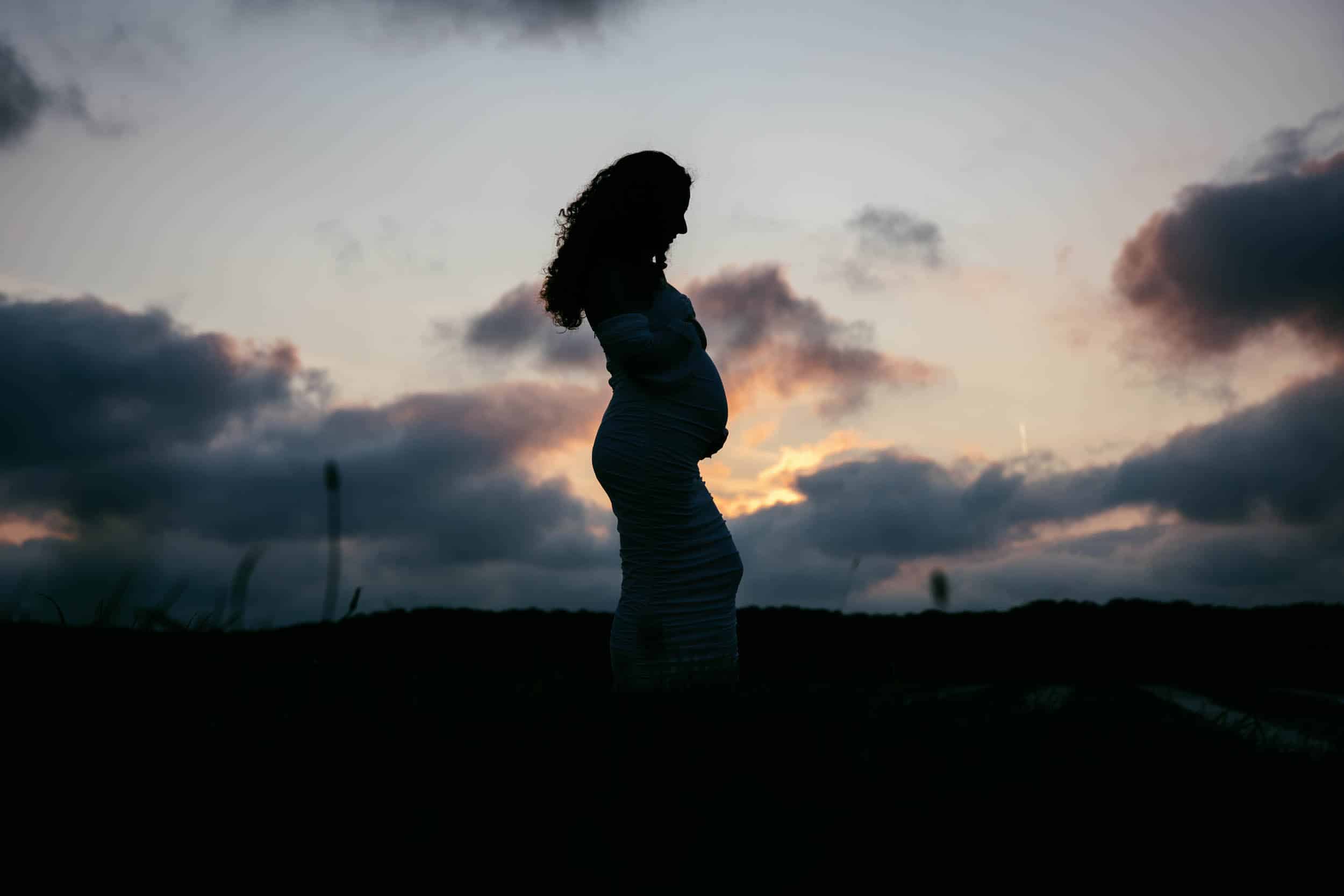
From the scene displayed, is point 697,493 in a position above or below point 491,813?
above

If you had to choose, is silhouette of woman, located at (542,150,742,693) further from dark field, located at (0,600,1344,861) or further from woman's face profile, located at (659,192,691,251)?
dark field, located at (0,600,1344,861)

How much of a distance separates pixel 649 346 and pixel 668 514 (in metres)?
0.99

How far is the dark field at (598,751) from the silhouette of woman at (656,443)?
463mm

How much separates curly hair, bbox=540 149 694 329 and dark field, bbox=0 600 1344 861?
2.46m

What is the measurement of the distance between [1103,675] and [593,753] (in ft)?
20.5

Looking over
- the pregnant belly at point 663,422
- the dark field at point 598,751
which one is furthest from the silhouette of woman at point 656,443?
the dark field at point 598,751

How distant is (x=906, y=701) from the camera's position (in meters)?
4.97

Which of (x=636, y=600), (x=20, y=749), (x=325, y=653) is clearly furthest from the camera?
(x=636, y=600)

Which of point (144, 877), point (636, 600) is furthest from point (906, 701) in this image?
point (144, 877)

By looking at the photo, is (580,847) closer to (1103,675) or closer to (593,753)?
(593,753)

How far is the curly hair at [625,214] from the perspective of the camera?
5.63 meters

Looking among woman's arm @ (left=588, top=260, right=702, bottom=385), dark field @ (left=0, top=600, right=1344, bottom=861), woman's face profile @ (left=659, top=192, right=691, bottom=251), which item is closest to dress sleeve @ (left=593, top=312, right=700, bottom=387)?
woman's arm @ (left=588, top=260, right=702, bottom=385)

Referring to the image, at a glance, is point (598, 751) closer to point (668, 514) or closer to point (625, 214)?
point (668, 514)

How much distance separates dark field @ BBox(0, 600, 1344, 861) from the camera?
252 centimetres
